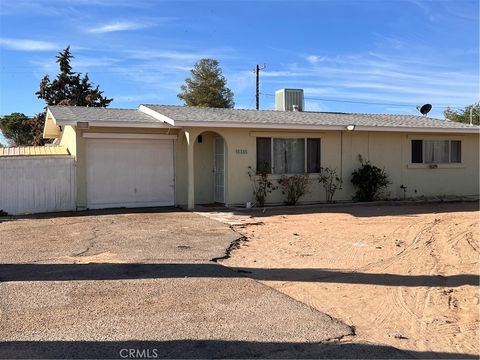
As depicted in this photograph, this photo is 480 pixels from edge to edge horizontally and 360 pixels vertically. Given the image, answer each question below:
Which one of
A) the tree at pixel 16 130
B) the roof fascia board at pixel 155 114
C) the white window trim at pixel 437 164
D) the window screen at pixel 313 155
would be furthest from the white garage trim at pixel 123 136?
the tree at pixel 16 130

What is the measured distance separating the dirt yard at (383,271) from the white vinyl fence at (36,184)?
220 inches

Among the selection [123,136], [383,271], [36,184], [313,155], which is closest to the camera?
[383,271]

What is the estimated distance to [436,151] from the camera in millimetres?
19156

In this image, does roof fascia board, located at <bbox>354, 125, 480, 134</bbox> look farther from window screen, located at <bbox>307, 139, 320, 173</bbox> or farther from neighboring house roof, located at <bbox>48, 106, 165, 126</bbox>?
neighboring house roof, located at <bbox>48, 106, 165, 126</bbox>

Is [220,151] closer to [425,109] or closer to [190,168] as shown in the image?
[190,168]

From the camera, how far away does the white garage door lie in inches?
587

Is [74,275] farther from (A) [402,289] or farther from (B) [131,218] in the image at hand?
(B) [131,218]

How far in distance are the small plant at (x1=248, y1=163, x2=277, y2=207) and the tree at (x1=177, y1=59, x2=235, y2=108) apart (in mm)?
25893

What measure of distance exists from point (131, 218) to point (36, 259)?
16.5ft

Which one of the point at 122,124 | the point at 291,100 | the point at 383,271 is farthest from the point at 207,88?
the point at 383,271

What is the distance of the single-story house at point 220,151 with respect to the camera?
586 inches

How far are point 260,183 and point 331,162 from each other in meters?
2.80

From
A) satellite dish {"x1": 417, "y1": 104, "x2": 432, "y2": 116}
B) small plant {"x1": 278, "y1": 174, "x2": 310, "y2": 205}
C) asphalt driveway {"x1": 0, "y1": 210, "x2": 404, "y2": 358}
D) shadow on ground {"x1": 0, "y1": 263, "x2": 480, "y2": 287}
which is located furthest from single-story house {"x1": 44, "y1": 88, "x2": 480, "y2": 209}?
shadow on ground {"x1": 0, "y1": 263, "x2": 480, "y2": 287}

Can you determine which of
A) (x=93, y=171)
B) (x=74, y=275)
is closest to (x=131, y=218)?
(x=93, y=171)
